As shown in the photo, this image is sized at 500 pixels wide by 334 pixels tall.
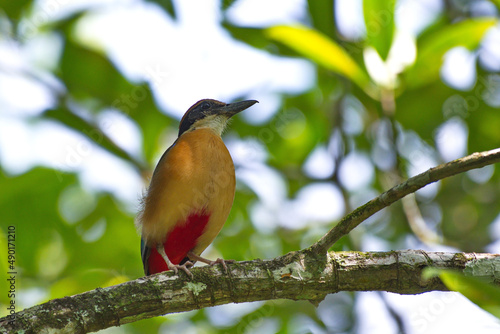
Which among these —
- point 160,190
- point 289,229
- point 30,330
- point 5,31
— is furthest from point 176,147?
point 30,330

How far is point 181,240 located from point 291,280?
1873 mm

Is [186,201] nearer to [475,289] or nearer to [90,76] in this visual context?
[90,76]

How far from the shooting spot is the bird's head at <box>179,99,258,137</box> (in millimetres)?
5751

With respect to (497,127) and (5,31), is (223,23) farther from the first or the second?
(497,127)

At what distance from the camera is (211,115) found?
584cm

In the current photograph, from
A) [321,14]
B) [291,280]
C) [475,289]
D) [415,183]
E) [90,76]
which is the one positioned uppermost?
[90,76]

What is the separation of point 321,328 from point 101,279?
6.75ft

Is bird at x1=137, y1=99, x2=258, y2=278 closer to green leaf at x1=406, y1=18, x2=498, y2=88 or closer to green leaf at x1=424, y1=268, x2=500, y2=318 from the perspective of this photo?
green leaf at x1=406, y1=18, x2=498, y2=88

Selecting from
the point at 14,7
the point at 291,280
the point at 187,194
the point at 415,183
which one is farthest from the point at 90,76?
the point at 415,183

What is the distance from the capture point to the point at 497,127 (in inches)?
206

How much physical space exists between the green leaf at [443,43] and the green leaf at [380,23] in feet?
0.91

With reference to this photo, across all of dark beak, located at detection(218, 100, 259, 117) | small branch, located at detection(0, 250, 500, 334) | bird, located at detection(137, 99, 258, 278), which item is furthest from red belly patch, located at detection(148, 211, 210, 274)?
dark beak, located at detection(218, 100, 259, 117)

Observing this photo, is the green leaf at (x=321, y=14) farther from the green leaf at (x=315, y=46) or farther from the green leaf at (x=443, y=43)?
the green leaf at (x=443, y=43)

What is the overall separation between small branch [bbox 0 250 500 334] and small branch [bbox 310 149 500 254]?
266 millimetres
